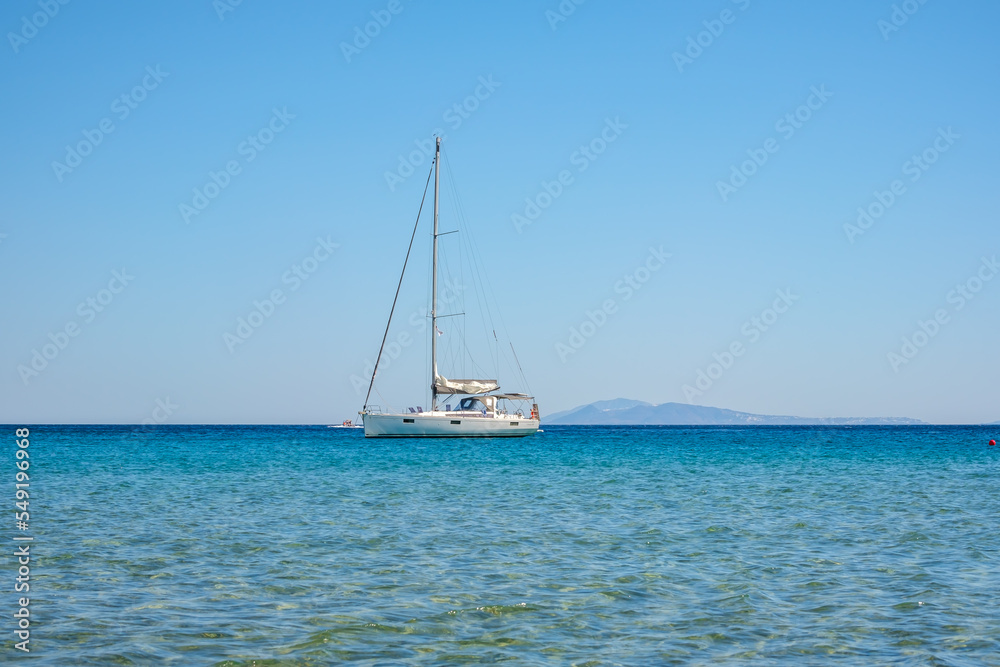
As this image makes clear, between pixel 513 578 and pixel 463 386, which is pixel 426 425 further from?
pixel 513 578

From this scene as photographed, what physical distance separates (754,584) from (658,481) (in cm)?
1971

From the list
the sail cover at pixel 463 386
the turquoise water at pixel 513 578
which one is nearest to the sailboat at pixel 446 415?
the sail cover at pixel 463 386

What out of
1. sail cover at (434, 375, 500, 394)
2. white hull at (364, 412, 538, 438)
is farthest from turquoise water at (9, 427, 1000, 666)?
sail cover at (434, 375, 500, 394)

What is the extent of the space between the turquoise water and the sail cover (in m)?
43.3

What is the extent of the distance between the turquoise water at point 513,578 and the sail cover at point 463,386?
142ft

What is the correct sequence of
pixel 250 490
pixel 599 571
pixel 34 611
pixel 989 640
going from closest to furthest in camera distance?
pixel 989 640, pixel 34 611, pixel 599 571, pixel 250 490

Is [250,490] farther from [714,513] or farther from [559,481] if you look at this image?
[714,513]

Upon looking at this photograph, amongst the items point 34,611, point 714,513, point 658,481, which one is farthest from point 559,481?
point 34,611

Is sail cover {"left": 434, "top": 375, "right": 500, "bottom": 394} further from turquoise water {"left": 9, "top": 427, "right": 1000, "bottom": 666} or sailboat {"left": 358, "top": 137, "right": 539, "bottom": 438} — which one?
turquoise water {"left": 9, "top": 427, "right": 1000, "bottom": 666}

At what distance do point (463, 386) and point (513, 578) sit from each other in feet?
190

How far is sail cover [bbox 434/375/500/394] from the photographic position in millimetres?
68750

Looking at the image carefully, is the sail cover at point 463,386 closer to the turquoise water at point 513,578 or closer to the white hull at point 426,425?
the white hull at point 426,425

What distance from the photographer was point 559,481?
31266 millimetres

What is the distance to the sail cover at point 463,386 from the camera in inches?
2707
